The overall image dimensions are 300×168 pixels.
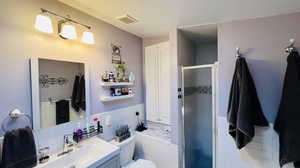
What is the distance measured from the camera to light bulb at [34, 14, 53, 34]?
3.91 feet

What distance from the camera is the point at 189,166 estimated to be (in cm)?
229

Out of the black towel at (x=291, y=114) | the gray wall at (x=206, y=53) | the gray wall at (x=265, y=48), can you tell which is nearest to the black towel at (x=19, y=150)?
the gray wall at (x=265, y=48)

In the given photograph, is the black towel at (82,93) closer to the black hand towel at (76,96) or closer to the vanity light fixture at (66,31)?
the black hand towel at (76,96)

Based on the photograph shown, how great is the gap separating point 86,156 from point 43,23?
4.40 ft

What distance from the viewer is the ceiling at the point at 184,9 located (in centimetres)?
132

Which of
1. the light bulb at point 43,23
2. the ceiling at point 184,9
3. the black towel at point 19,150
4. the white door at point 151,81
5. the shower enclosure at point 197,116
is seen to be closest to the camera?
the black towel at point 19,150

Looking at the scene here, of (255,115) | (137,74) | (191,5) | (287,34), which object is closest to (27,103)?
(137,74)

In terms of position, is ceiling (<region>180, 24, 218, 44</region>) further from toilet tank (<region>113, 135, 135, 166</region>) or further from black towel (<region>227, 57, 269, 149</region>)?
toilet tank (<region>113, 135, 135, 166</region>)

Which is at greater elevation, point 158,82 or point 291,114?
point 158,82

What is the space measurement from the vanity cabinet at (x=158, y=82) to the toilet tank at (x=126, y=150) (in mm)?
634

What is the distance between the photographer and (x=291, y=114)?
1299 millimetres

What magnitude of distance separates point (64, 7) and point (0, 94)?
0.97 meters

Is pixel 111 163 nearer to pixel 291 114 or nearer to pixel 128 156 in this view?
pixel 128 156

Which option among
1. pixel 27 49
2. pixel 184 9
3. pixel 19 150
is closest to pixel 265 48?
pixel 184 9
